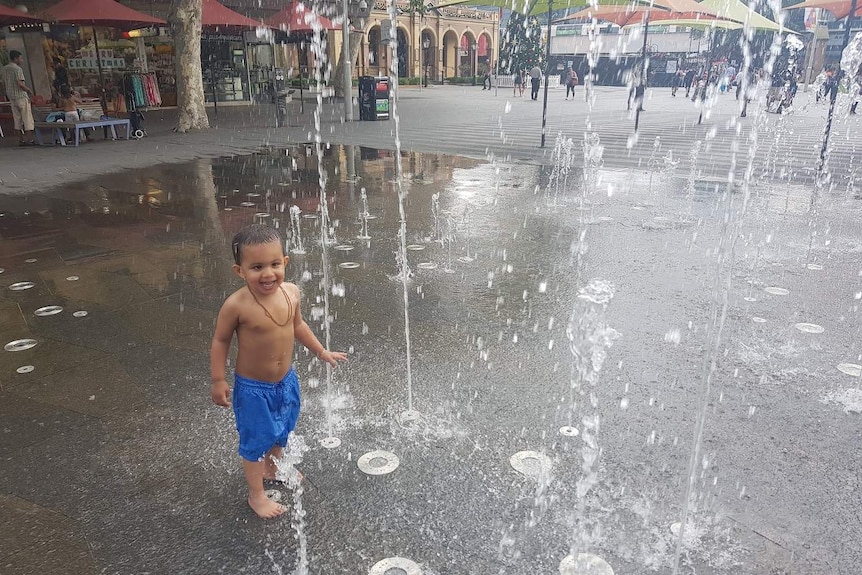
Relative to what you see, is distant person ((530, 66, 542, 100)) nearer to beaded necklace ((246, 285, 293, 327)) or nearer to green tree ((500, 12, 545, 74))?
green tree ((500, 12, 545, 74))

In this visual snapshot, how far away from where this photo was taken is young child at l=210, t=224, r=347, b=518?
218 cm

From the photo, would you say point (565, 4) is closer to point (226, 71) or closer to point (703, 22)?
point (703, 22)

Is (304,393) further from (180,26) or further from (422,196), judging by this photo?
(180,26)

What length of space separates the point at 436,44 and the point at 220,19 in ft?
131

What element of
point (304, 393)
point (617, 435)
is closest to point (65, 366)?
point (304, 393)

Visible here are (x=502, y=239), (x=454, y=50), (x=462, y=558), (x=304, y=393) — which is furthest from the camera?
(x=454, y=50)

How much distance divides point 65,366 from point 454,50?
58.0 metres

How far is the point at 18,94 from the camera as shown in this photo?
14.2 meters

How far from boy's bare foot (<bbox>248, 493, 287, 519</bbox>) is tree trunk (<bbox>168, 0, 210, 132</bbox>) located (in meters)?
15.3

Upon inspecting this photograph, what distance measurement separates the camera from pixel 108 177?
32.4ft

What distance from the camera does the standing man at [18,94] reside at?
13.7 meters

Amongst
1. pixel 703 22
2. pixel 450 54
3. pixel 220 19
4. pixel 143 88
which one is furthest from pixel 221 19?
pixel 450 54

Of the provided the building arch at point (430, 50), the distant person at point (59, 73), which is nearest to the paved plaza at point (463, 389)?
the distant person at point (59, 73)

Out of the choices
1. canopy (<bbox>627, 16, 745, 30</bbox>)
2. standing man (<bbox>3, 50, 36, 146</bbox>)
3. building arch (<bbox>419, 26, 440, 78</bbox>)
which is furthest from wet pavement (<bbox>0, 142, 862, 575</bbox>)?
building arch (<bbox>419, 26, 440, 78</bbox>)
